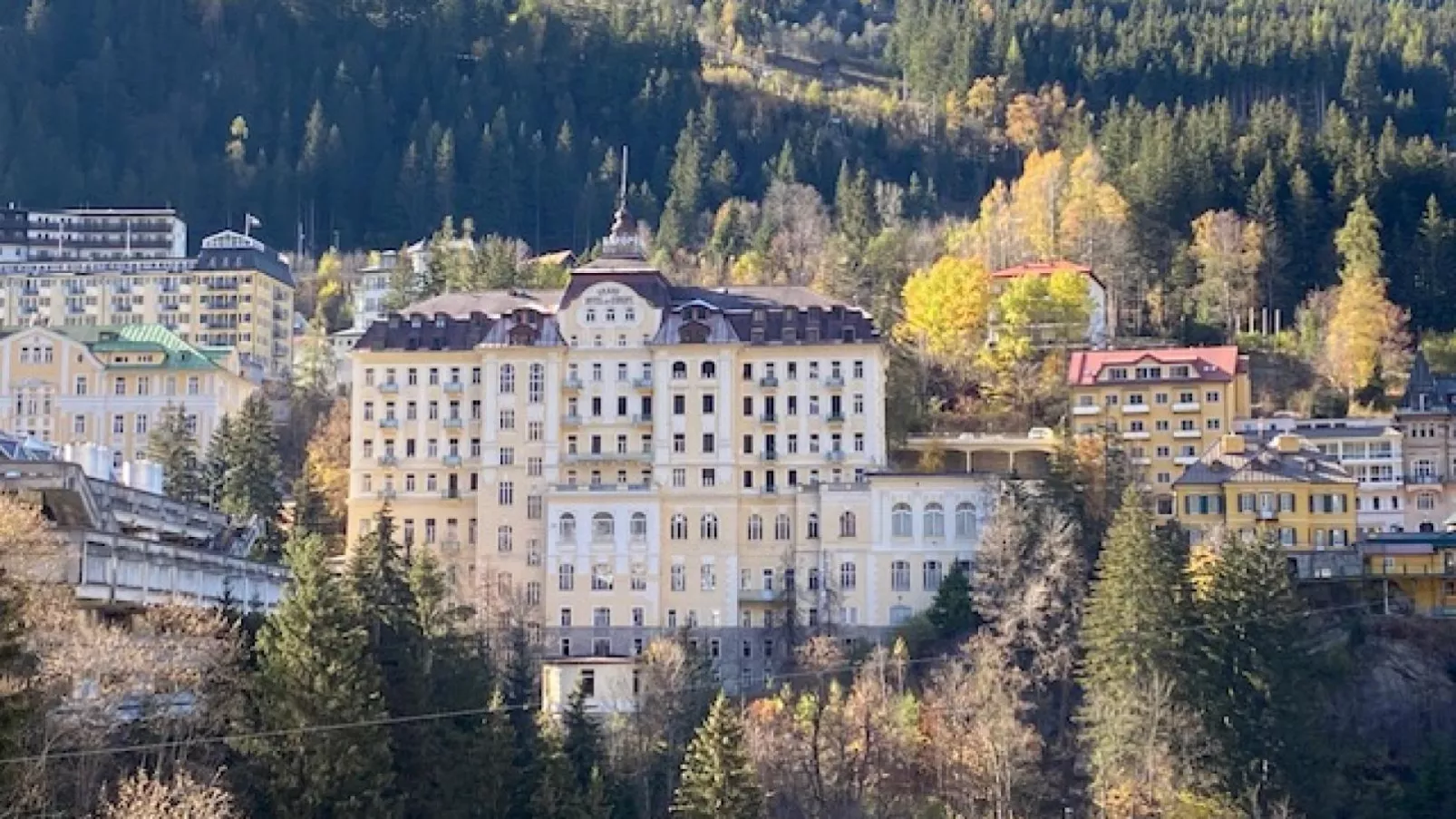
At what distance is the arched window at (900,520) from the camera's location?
8088 cm

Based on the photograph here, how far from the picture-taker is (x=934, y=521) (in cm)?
8075

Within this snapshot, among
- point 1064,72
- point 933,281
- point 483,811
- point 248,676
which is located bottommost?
point 483,811

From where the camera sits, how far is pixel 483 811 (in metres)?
56.2

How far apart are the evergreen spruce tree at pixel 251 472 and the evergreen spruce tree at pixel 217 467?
0.32m

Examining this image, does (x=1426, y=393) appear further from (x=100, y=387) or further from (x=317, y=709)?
(x=317, y=709)

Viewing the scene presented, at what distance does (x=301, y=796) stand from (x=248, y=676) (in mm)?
2909

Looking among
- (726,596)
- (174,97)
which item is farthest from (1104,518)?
(174,97)

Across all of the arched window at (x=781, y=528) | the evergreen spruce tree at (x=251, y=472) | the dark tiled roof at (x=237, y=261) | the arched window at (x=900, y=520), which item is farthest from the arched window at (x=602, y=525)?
the dark tiled roof at (x=237, y=261)

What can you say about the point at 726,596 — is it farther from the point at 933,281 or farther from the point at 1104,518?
the point at 933,281

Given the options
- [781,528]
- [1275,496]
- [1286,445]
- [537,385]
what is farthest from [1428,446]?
[537,385]

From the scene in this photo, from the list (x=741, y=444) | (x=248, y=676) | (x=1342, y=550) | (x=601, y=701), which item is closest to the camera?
(x=248, y=676)

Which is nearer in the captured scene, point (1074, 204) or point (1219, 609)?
point (1219, 609)

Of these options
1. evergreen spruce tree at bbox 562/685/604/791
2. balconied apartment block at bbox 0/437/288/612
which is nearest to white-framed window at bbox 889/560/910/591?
evergreen spruce tree at bbox 562/685/604/791

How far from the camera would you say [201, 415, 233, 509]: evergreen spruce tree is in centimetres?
8562
